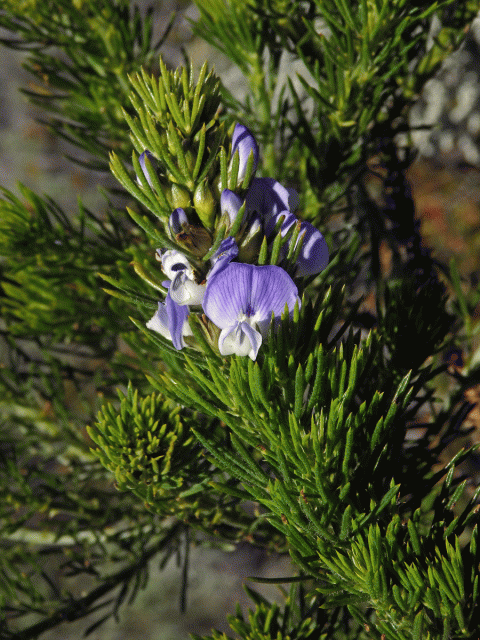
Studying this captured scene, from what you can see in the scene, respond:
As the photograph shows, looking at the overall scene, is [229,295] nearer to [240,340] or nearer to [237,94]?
[240,340]

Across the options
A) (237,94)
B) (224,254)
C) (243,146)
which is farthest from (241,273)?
(237,94)

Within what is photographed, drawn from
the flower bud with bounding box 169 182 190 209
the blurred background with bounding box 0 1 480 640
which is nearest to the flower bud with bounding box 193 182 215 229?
the flower bud with bounding box 169 182 190 209

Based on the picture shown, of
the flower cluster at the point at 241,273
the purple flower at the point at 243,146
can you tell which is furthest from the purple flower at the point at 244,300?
the purple flower at the point at 243,146

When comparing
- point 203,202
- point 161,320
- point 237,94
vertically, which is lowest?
point 161,320

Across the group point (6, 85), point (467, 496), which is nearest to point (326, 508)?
point (467, 496)

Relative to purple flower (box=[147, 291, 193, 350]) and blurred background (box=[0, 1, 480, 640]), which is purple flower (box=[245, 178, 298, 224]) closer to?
purple flower (box=[147, 291, 193, 350])

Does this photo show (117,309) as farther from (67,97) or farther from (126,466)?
(67,97)

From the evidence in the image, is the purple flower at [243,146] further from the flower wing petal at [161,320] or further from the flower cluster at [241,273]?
the flower wing petal at [161,320]
